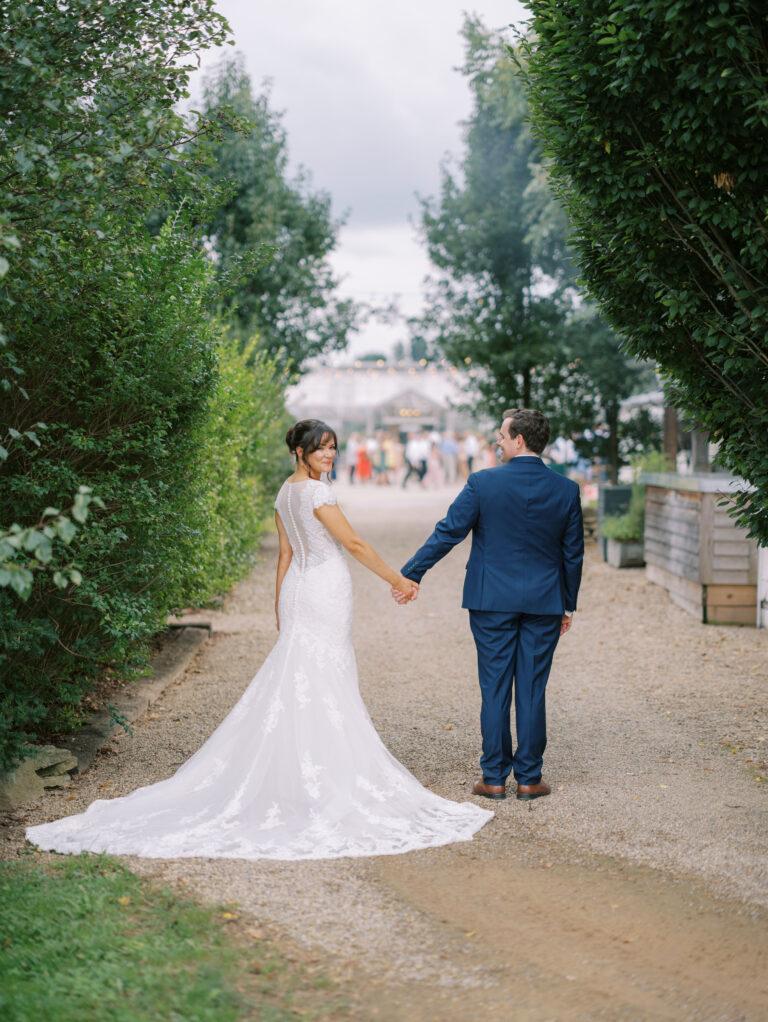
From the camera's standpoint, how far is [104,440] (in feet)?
20.3

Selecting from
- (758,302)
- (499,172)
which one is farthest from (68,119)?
(499,172)

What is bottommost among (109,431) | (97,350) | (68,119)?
(109,431)

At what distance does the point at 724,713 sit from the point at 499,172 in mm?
15170

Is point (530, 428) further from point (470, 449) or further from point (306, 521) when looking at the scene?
point (470, 449)

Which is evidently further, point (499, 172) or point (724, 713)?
point (499, 172)

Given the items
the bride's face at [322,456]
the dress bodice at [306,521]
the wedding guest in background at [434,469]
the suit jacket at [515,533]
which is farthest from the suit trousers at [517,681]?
the wedding guest in background at [434,469]

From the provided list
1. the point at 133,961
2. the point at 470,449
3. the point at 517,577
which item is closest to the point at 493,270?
the point at 517,577

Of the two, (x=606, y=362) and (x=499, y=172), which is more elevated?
(x=499, y=172)

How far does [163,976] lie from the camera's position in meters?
3.73

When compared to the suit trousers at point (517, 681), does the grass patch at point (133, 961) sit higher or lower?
lower

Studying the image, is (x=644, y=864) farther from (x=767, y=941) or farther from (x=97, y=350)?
(x=97, y=350)

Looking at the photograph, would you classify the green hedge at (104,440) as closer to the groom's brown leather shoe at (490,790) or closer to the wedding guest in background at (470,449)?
the groom's brown leather shoe at (490,790)

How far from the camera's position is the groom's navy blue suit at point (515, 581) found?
601 cm

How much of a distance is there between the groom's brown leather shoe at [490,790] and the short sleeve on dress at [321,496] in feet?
5.55
